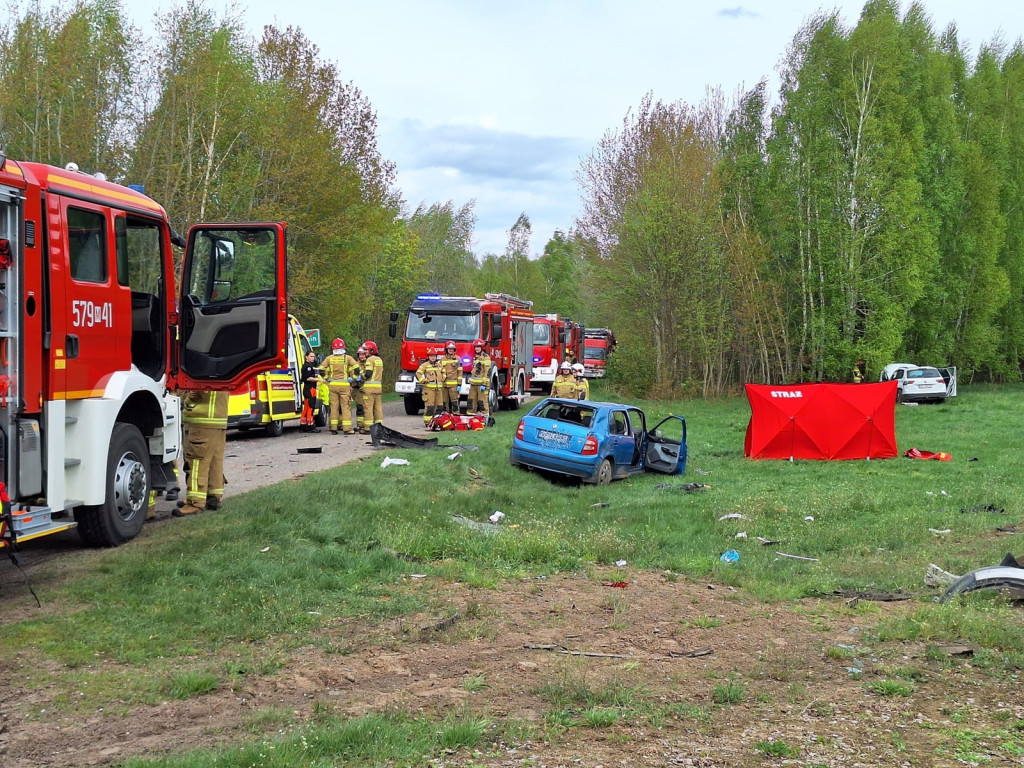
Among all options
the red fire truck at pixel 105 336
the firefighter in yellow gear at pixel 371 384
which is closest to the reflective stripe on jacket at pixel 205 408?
the red fire truck at pixel 105 336

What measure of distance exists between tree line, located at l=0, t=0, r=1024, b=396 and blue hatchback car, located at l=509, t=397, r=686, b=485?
1419 centimetres

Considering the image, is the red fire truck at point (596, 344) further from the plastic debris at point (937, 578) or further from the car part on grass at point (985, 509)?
the plastic debris at point (937, 578)

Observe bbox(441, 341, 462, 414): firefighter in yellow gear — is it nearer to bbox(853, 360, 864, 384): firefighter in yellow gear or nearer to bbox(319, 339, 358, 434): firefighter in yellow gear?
bbox(319, 339, 358, 434): firefighter in yellow gear

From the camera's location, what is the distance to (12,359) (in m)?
7.04

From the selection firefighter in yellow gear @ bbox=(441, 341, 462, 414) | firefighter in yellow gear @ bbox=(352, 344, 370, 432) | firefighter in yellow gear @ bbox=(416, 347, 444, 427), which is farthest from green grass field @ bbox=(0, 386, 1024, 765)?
firefighter in yellow gear @ bbox=(441, 341, 462, 414)

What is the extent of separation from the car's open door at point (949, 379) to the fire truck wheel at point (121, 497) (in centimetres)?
3469

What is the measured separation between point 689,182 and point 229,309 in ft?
90.6

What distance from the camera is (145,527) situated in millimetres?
9523

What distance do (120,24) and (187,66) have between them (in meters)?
2.90

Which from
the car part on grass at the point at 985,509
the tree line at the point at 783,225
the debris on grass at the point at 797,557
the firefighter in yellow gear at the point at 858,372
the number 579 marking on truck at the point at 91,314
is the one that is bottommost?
the debris on grass at the point at 797,557

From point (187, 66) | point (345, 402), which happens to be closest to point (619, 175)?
point (187, 66)

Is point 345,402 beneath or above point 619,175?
beneath

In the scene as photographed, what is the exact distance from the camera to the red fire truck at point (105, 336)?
279 inches

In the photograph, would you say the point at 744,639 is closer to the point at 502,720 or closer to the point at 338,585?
the point at 502,720
